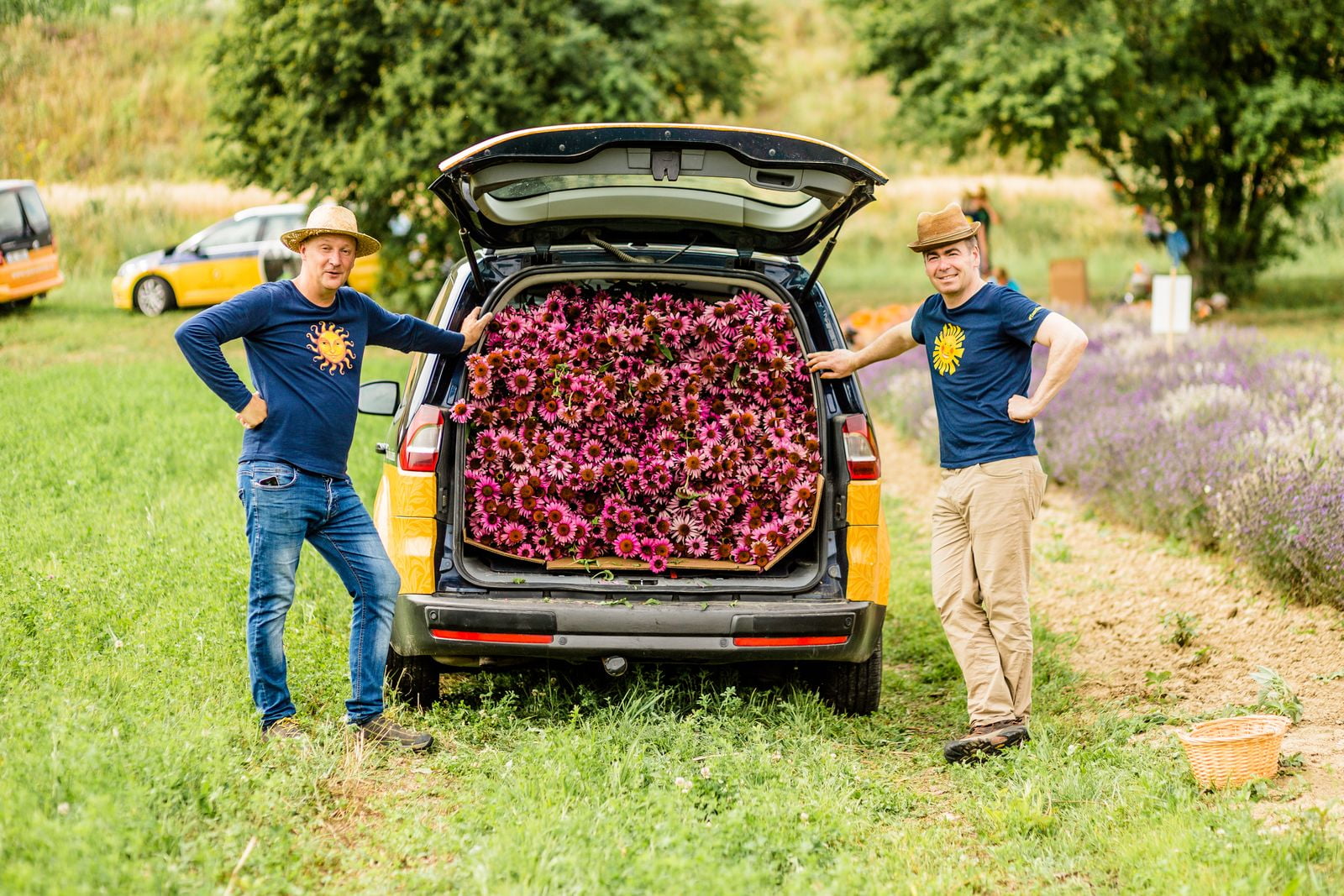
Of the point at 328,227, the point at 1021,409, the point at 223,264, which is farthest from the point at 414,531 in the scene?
the point at 223,264

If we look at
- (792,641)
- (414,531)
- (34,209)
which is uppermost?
(34,209)

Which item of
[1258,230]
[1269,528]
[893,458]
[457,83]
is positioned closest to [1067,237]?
[1258,230]

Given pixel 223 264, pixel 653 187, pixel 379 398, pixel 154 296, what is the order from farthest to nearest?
pixel 223 264
pixel 154 296
pixel 379 398
pixel 653 187

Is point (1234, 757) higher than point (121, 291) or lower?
lower

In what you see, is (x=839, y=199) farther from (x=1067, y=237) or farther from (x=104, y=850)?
(x=1067, y=237)

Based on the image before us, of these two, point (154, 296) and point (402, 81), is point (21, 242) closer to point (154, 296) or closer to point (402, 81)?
point (154, 296)

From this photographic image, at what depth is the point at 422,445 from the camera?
471 centimetres

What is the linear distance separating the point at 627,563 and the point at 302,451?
130cm

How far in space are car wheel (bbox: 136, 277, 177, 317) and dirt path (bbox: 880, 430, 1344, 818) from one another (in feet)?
40.2

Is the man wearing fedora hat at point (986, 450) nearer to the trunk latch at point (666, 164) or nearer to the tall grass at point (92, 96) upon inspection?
the trunk latch at point (666, 164)

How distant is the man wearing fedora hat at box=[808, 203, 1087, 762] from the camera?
4.86 meters

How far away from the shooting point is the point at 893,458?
Result: 11977mm

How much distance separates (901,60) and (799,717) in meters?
19.9

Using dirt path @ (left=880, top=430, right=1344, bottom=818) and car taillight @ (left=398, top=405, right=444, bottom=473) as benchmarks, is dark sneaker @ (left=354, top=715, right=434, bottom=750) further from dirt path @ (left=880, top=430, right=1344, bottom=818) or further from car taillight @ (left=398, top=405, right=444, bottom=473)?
dirt path @ (left=880, top=430, right=1344, bottom=818)
